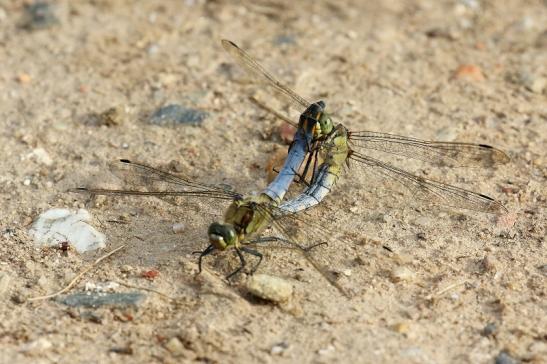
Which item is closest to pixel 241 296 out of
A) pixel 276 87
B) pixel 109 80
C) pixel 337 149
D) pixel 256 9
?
pixel 337 149

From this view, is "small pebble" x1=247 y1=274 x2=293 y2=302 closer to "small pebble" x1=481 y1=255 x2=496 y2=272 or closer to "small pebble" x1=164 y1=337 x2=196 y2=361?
"small pebble" x1=164 y1=337 x2=196 y2=361

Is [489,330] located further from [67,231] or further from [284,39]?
[284,39]

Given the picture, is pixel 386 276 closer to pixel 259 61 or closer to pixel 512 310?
pixel 512 310

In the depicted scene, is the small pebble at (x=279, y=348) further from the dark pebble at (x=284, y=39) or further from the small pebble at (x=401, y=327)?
the dark pebble at (x=284, y=39)

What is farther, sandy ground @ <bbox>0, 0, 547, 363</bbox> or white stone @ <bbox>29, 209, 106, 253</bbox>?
white stone @ <bbox>29, 209, 106, 253</bbox>

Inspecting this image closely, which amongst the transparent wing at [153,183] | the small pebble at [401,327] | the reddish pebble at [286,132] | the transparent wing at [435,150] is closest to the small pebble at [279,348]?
the small pebble at [401,327]

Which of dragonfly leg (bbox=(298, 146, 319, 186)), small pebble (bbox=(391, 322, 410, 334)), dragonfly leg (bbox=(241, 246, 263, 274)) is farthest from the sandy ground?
dragonfly leg (bbox=(298, 146, 319, 186))
